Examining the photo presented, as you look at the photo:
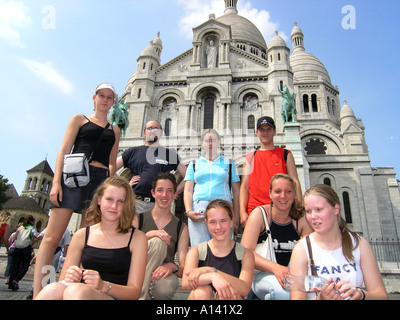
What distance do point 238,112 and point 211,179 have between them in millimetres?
16337

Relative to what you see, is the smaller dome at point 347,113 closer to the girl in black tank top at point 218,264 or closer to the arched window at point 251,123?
the arched window at point 251,123

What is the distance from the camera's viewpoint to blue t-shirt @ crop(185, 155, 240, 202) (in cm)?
460

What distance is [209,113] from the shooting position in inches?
821

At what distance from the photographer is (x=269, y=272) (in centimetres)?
328

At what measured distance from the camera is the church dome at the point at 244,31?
39312mm

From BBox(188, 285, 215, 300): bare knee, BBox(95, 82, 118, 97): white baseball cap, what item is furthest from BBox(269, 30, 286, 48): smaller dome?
BBox(188, 285, 215, 300): bare knee

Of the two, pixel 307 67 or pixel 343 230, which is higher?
pixel 307 67

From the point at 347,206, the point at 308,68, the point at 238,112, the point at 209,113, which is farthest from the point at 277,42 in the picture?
the point at 308,68

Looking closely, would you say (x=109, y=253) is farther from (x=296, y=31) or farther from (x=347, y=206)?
(x=296, y=31)

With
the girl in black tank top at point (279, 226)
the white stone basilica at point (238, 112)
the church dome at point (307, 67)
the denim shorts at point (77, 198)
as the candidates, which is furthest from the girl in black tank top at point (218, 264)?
the church dome at point (307, 67)

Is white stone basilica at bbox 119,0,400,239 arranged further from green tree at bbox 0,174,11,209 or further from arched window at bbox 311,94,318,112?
green tree at bbox 0,174,11,209
